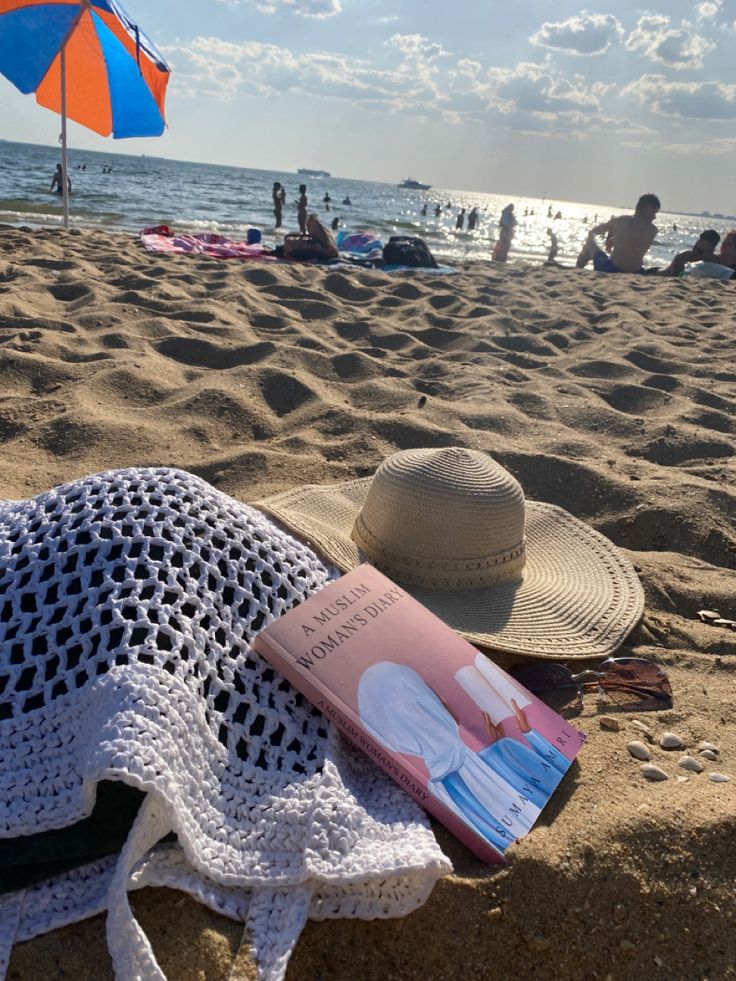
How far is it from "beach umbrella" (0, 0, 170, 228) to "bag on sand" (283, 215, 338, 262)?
1719 millimetres

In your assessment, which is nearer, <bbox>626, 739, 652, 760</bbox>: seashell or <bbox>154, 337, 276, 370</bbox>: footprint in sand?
<bbox>626, 739, 652, 760</bbox>: seashell

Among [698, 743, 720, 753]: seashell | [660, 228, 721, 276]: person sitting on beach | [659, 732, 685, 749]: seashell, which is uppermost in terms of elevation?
[660, 228, 721, 276]: person sitting on beach

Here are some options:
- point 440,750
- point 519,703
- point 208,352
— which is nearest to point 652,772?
point 519,703

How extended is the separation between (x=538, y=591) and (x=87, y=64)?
7638 mm

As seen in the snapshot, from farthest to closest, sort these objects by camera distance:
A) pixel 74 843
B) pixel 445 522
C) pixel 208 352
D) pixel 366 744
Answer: pixel 208 352, pixel 445 522, pixel 366 744, pixel 74 843

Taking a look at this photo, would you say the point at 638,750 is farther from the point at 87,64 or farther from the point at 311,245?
the point at 87,64

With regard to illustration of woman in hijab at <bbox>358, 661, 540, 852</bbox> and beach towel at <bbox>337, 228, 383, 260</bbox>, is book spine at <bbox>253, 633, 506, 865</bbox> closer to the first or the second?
illustration of woman in hijab at <bbox>358, 661, 540, 852</bbox>

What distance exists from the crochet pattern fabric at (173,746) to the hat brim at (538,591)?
0.42 meters

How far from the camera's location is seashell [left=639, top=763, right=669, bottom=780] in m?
1.32

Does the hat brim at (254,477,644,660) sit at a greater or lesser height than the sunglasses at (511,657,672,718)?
greater

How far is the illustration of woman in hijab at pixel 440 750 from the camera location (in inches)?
44.1

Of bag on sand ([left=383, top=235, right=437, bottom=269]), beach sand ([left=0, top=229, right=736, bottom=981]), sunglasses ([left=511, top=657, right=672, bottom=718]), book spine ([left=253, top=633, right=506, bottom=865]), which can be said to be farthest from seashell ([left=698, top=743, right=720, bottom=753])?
bag on sand ([left=383, top=235, right=437, bottom=269])

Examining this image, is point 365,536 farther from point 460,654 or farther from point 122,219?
point 122,219

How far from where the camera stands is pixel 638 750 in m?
1.39
